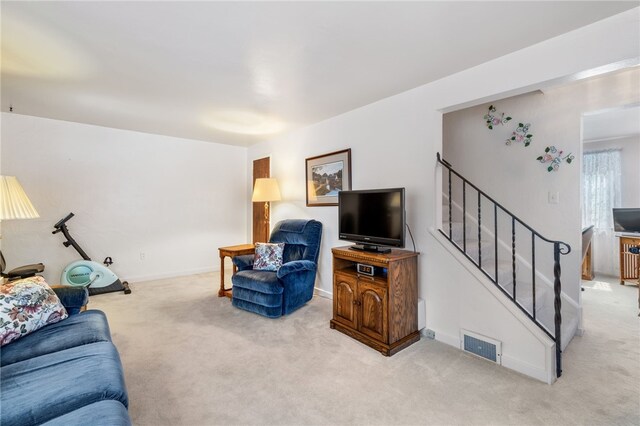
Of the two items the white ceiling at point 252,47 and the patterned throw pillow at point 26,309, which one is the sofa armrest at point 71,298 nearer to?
the patterned throw pillow at point 26,309

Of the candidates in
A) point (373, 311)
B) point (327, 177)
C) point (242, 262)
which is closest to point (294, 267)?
point (242, 262)

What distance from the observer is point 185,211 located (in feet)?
16.6

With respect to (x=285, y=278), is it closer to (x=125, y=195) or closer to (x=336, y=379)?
(x=336, y=379)

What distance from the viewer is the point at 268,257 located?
143 inches

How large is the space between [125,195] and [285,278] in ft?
10.3

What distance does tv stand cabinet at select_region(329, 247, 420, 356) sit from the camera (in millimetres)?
2416

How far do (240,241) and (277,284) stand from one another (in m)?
2.89

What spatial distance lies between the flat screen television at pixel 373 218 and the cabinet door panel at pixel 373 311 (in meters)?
0.38

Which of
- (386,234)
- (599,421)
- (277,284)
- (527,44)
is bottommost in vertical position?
(599,421)

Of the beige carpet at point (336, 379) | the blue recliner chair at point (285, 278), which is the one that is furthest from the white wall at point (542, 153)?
the blue recliner chair at point (285, 278)

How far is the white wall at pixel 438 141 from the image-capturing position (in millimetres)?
1898

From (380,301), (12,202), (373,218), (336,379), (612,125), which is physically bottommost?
(336,379)

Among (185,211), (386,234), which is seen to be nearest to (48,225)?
(185,211)

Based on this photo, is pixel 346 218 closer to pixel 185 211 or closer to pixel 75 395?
pixel 75 395
